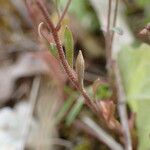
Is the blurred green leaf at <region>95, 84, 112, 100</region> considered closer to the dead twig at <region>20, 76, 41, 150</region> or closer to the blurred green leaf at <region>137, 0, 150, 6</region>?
→ the dead twig at <region>20, 76, 41, 150</region>

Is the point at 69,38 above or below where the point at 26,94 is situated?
above

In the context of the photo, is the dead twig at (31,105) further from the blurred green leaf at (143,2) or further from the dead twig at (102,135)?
the blurred green leaf at (143,2)

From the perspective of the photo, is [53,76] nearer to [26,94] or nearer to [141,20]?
[26,94]

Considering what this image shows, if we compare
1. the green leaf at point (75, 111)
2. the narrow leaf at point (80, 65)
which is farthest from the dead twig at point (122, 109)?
the narrow leaf at point (80, 65)

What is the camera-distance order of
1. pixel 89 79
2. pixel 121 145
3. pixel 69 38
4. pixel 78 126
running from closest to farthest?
pixel 69 38
pixel 121 145
pixel 78 126
pixel 89 79

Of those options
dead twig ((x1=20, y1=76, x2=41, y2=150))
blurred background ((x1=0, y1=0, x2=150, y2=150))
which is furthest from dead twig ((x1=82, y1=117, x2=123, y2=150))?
dead twig ((x1=20, y1=76, x2=41, y2=150))

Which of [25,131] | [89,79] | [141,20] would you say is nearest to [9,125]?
[25,131]
